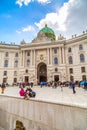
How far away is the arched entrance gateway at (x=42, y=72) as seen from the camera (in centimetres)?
4125

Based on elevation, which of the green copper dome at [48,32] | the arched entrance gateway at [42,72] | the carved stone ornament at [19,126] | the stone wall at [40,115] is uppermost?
the green copper dome at [48,32]

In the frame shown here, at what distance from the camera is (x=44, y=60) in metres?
40.5

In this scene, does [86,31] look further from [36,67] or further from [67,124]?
[67,124]

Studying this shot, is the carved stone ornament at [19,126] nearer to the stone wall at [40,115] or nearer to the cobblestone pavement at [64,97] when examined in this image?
the stone wall at [40,115]

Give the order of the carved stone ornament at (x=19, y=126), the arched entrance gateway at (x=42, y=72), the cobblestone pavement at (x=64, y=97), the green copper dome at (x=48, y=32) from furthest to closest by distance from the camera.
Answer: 1. the green copper dome at (x=48, y=32)
2. the arched entrance gateway at (x=42, y=72)
3. the carved stone ornament at (x=19, y=126)
4. the cobblestone pavement at (x=64, y=97)

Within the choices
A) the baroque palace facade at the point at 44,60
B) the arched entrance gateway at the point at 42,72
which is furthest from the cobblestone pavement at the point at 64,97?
the arched entrance gateway at the point at 42,72

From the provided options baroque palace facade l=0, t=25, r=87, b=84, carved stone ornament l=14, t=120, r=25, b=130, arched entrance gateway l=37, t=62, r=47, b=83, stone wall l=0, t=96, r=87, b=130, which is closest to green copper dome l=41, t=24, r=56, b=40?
baroque palace facade l=0, t=25, r=87, b=84

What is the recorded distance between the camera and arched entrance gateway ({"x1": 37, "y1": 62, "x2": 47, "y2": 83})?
A: 135 feet

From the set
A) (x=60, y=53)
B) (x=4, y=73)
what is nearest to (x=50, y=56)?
(x=60, y=53)

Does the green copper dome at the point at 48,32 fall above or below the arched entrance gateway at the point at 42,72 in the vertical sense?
above

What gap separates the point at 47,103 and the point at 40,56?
34.4m

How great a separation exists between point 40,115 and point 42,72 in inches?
1340

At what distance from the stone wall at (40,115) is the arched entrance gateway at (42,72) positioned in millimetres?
29998

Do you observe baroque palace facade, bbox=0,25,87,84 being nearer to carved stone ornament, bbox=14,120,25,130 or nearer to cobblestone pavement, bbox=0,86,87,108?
cobblestone pavement, bbox=0,86,87,108
